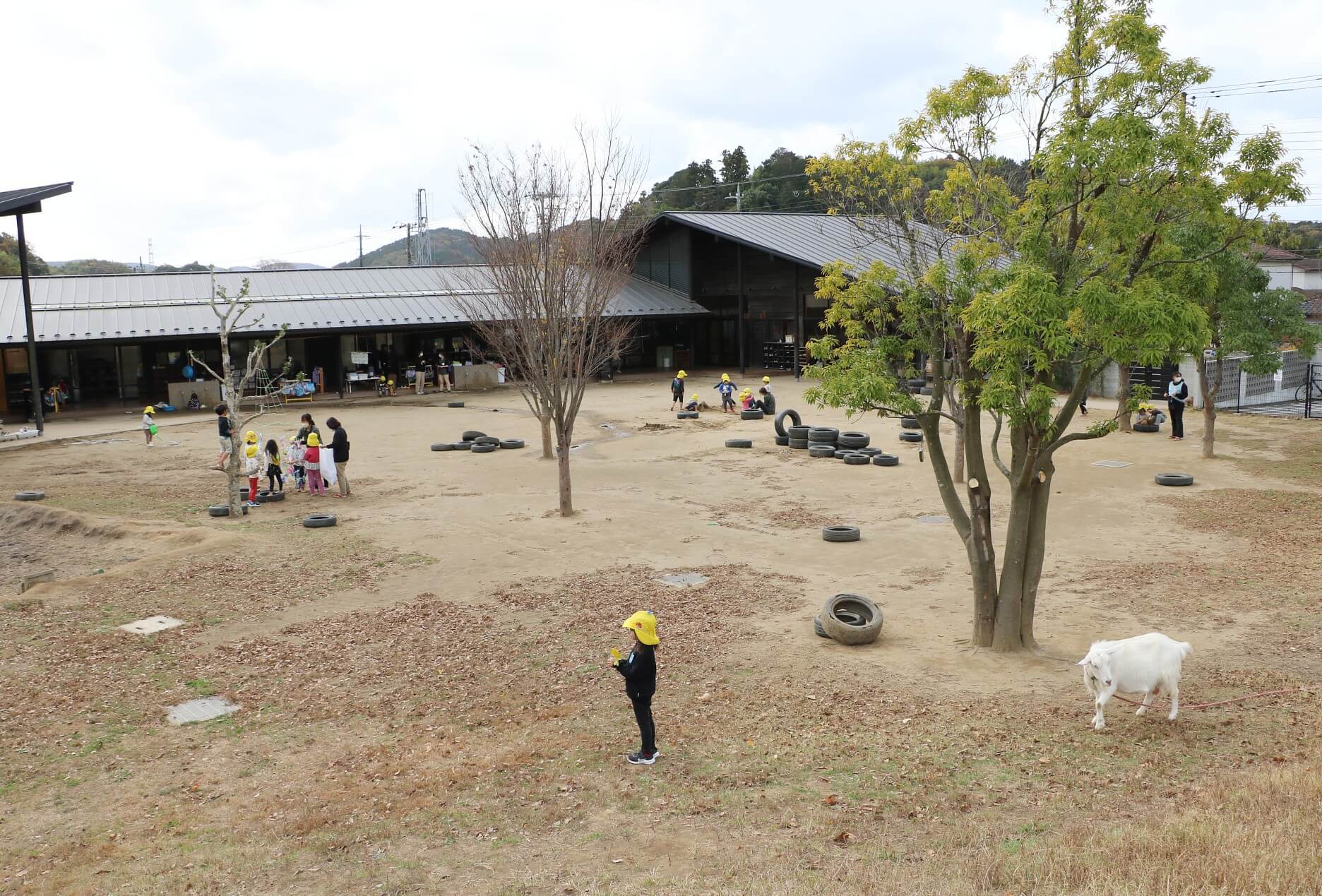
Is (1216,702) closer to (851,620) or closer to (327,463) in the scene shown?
(851,620)

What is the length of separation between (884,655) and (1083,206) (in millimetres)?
5135

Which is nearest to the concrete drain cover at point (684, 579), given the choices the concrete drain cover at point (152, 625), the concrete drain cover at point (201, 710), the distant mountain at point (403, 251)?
the concrete drain cover at point (201, 710)

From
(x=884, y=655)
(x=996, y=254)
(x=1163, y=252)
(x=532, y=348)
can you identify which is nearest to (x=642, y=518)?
(x=532, y=348)

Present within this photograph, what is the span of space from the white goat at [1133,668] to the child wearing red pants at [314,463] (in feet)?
52.0

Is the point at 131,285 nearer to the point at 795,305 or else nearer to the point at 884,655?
the point at 795,305

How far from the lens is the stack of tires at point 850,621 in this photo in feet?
37.0

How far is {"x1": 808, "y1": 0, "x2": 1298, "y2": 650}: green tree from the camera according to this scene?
9562mm

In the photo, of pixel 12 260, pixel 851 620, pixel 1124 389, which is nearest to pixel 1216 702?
pixel 851 620

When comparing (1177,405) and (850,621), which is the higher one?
(1177,405)

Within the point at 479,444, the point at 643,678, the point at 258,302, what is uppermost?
the point at 258,302

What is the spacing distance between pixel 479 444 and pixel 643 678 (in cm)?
1860

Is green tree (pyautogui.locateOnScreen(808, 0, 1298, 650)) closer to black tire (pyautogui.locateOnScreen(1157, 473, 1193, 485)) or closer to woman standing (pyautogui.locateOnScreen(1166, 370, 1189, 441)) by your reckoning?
black tire (pyautogui.locateOnScreen(1157, 473, 1193, 485))

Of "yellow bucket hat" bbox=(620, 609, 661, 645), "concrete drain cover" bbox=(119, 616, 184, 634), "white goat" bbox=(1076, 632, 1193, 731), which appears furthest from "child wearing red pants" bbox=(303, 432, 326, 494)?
"white goat" bbox=(1076, 632, 1193, 731)

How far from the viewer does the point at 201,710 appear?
32.6ft
